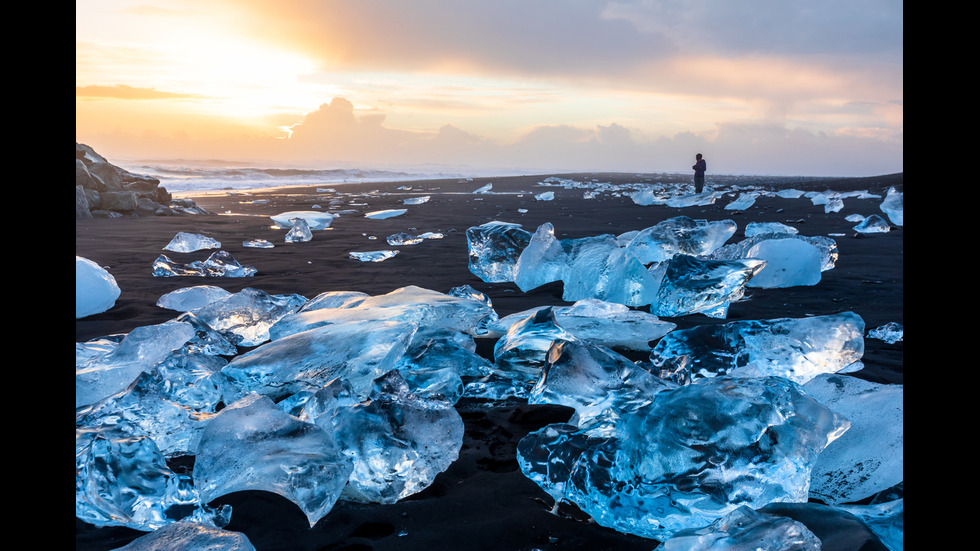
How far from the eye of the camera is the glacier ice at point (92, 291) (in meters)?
2.80

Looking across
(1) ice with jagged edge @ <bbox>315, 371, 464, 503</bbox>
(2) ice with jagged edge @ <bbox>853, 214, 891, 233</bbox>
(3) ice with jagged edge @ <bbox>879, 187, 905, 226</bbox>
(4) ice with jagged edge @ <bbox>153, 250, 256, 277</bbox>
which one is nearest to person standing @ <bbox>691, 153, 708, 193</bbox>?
(3) ice with jagged edge @ <bbox>879, 187, 905, 226</bbox>

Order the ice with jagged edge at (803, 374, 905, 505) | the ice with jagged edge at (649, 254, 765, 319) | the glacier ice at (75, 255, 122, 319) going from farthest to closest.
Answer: the glacier ice at (75, 255, 122, 319) < the ice with jagged edge at (649, 254, 765, 319) < the ice with jagged edge at (803, 374, 905, 505)

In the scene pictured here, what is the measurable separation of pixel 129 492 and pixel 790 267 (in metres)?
3.24

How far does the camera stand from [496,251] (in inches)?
139

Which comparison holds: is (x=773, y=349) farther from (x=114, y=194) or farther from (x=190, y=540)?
(x=114, y=194)

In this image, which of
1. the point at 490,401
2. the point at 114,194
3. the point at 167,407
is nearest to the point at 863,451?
the point at 490,401

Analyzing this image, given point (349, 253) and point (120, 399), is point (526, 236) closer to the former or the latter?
point (349, 253)

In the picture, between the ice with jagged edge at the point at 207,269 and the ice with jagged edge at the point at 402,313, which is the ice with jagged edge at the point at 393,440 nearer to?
the ice with jagged edge at the point at 402,313

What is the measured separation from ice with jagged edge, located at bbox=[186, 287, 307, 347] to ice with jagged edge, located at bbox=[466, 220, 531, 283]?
123 centimetres

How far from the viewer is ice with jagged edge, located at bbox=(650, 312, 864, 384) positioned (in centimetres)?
182

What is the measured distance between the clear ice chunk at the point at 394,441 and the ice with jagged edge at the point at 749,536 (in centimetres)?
57

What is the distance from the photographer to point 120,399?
1.63 meters

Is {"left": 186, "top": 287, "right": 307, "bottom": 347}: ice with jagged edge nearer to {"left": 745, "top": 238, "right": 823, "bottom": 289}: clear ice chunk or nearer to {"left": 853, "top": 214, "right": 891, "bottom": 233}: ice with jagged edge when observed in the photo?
{"left": 745, "top": 238, "right": 823, "bottom": 289}: clear ice chunk
